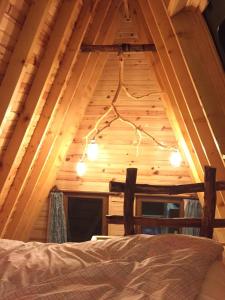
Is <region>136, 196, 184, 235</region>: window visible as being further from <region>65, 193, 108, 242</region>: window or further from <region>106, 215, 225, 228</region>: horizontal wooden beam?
<region>106, 215, 225, 228</region>: horizontal wooden beam

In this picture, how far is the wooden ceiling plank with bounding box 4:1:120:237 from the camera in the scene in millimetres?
3904

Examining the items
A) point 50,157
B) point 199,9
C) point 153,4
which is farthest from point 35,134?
point 199,9

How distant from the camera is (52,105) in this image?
3.48 meters

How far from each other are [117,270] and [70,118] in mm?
3142

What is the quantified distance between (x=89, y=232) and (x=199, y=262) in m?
4.38

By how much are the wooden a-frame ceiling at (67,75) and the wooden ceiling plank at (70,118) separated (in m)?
0.01

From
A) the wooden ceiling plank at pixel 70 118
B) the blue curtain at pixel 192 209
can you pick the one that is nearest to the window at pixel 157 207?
the blue curtain at pixel 192 209

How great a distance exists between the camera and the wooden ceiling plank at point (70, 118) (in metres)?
3.90

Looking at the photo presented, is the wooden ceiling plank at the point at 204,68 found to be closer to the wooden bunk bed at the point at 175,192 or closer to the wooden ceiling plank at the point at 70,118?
the wooden bunk bed at the point at 175,192

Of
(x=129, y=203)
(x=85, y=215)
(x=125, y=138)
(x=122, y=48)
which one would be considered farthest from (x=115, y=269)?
(x=85, y=215)

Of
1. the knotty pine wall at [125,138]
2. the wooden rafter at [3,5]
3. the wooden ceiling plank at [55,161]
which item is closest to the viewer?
the wooden rafter at [3,5]

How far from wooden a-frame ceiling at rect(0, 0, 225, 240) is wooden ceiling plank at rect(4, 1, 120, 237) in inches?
0.5

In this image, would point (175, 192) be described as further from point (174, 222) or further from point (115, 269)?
point (115, 269)

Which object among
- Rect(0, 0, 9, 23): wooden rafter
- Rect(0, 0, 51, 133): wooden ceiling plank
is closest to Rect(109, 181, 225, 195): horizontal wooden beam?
Rect(0, 0, 51, 133): wooden ceiling plank
